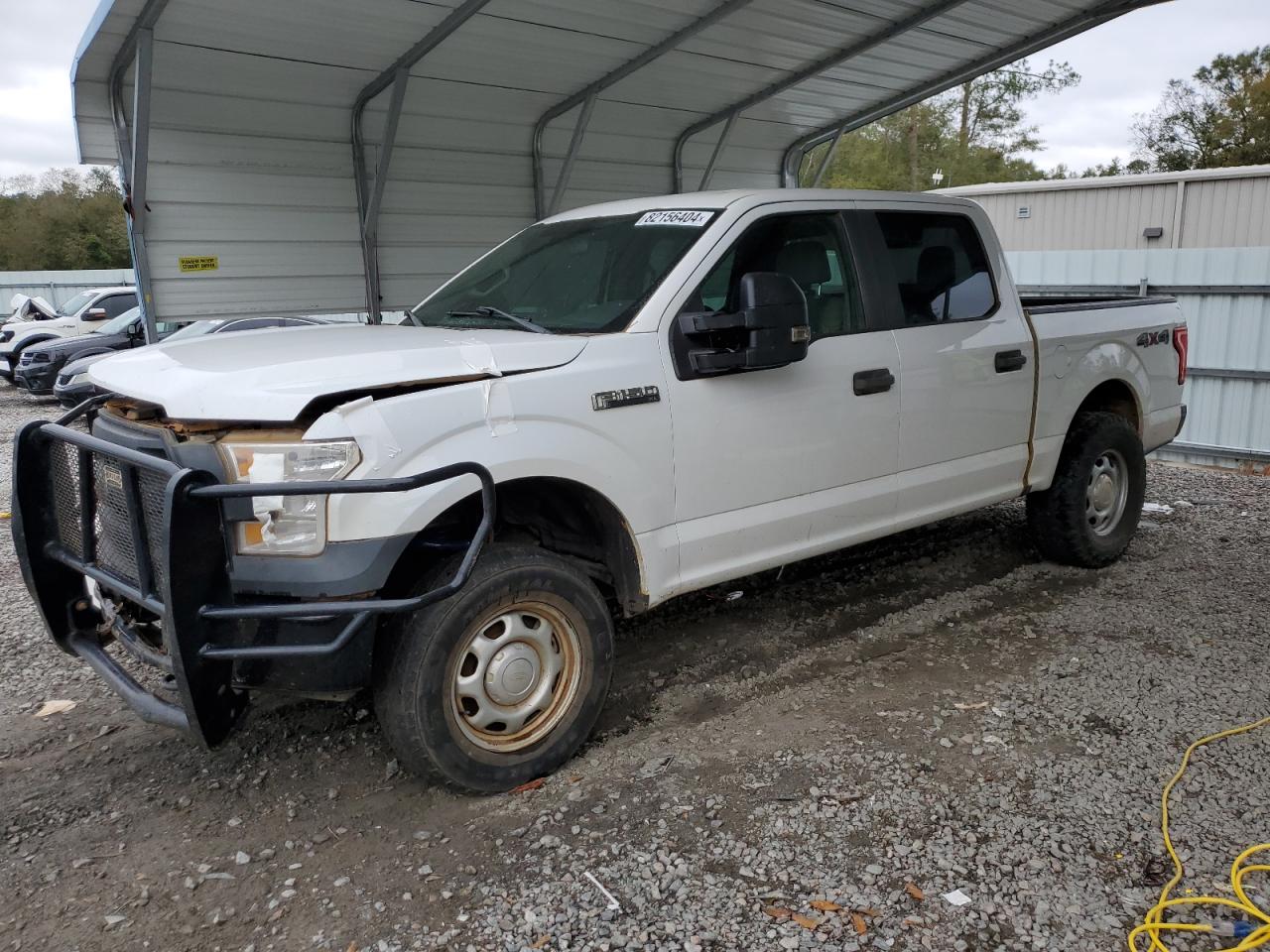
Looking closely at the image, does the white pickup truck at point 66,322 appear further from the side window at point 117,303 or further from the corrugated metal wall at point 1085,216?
the corrugated metal wall at point 1085,216

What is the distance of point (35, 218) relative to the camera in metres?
45.2

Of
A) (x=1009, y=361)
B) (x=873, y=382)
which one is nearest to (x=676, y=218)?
(x=873, y=382)

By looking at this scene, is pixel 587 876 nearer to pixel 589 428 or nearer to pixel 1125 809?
pixel 589 428

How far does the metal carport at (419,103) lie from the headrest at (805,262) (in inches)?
169

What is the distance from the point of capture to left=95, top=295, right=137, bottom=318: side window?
17750 mm

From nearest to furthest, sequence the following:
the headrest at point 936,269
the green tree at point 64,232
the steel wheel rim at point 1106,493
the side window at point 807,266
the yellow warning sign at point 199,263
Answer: the side window at point 807,266, the headrest at point 936,269, the steel wheel rim at point 1106,493, the yellow warning sign at point 199,263, the green tree at point 64,232

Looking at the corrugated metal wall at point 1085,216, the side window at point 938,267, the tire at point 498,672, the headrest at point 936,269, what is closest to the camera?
the tire at point 498,672

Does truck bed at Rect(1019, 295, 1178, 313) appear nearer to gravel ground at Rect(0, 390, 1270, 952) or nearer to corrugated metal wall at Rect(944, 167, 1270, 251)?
gravel ground at Rect(0, 390, 1270, 952)

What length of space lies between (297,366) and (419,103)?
6724mm

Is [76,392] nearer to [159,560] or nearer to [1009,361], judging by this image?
[159,560]

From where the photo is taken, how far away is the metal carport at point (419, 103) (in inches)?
299

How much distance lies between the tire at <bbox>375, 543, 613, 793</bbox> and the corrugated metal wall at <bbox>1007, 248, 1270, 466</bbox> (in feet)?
30.0

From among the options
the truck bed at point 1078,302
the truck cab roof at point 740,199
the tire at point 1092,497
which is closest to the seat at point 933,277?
the truck cab roof at point 740,199

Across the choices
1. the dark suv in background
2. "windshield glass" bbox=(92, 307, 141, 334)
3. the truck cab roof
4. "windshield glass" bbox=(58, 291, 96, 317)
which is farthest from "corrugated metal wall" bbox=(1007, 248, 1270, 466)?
"windshield glass" bbox=(58, 291, 96, 317)
